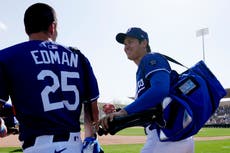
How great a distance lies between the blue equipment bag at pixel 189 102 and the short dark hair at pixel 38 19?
1172mm

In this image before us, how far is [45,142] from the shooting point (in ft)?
8.91

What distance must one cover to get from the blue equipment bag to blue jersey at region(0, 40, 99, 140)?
865 millimetres

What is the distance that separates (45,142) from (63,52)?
28.4 inches

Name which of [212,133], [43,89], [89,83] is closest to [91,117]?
[89,83]

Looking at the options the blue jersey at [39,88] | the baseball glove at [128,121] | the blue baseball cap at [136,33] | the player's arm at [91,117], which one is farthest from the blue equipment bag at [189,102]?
the blue baseball cap at [136,33]

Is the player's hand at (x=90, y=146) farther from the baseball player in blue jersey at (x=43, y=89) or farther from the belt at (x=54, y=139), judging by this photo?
the belt at (x=54, y=139)

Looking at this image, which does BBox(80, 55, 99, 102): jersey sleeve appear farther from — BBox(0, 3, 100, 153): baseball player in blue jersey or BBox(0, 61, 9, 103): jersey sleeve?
BBox(0, 61, 9, 103): jersey sleeve

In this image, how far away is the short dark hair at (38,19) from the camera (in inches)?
120

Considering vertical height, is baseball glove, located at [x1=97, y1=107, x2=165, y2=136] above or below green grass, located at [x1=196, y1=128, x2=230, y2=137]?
above

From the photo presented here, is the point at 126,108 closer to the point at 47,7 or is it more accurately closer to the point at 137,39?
the point at 47,7

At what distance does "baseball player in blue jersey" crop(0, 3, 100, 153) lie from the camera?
9.08 feet

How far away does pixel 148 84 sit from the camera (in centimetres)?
355

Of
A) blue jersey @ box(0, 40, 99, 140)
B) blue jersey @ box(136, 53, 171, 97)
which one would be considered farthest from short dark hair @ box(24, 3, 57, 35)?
blue jersey @ box(136, 53, 171, 97)

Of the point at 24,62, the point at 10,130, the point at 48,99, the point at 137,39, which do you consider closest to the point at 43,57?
the point at 24,62
